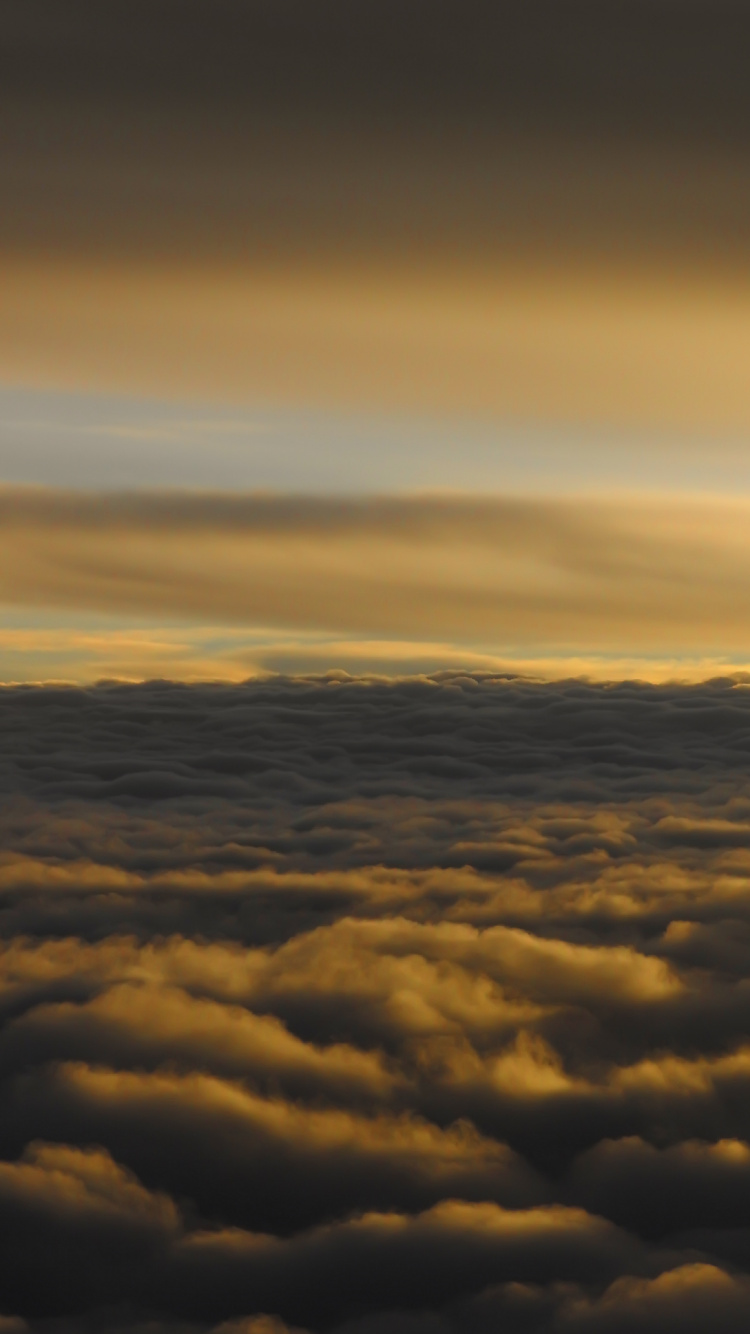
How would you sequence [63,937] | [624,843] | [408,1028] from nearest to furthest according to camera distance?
[408,1028] < [63,937] < [624,843]

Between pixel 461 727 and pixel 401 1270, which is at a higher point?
pixel 461 727

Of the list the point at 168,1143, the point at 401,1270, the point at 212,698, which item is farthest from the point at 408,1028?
the point at 212,698

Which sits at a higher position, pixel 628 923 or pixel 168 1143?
pixel 628 923

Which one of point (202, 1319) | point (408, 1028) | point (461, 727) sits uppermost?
point (461, 727)

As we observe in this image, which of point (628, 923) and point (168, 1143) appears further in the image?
point (628, 923)

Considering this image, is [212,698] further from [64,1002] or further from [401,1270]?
[401,1270]

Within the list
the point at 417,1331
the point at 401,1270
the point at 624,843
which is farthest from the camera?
the point at 624,843

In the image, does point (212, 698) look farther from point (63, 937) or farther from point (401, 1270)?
point (401, 1270)

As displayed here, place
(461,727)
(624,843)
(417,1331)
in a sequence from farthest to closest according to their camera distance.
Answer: (461,727), (624,843), (417,1331)

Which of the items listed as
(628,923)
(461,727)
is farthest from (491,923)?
(461,727)
